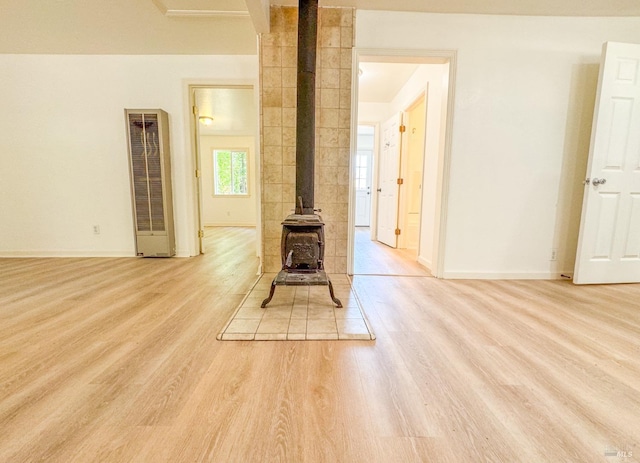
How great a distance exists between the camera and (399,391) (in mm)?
1087

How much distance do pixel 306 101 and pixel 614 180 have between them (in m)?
2.74

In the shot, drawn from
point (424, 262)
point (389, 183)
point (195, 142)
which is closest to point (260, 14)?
point (195, 142)

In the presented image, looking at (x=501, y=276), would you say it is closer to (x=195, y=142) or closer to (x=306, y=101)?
(x=306, y=101)

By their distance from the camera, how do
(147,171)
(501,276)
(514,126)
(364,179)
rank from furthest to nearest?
1. (364,179)
2. (147,171)
3. (501,276)
4. (514,126)

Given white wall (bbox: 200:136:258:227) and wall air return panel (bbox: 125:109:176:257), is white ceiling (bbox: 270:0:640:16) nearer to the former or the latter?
wall air return panel (bbox: 125:109:176:257)

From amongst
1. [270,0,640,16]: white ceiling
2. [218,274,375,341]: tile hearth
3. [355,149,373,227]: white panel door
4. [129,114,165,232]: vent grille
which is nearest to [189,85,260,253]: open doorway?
[355,149,373,227]: white panel door

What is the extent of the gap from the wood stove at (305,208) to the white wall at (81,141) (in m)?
1.48

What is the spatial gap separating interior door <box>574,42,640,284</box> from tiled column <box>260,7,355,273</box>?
2.11 metres

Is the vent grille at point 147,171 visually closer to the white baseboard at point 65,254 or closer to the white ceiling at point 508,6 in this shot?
the white baseboard at point 65,254

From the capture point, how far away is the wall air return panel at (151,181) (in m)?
3.05

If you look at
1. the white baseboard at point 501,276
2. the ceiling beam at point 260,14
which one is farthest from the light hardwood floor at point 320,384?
the ceiling beam at point 260,14

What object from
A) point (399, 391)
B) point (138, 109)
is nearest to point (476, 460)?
point (399, 391)

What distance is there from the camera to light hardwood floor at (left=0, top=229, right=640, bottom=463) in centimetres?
84

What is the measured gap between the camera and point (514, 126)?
2.47 meters
